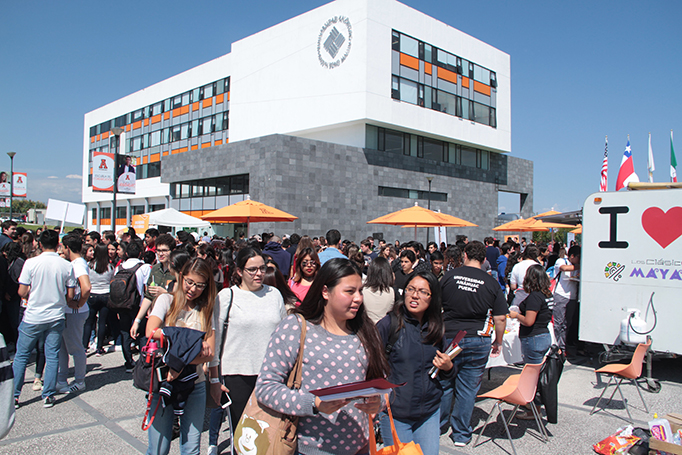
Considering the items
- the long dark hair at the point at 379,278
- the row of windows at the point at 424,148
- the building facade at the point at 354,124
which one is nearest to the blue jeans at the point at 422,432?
the long dark hair at the point at 379,278

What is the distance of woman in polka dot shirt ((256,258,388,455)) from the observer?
2.15m

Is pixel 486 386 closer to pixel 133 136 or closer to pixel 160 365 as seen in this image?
pixel 160 365

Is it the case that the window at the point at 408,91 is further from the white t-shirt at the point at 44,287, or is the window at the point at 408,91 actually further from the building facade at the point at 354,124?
the white t-shirt at the point at 44,287

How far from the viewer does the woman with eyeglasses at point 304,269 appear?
17.5 feet

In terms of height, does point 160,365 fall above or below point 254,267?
below

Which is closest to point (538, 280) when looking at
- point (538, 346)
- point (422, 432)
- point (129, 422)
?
point (538, 346)

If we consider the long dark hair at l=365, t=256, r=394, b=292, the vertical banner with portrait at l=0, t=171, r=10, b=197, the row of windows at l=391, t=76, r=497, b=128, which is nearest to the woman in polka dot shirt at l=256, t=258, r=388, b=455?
the long dark hair at l=365, t=256, r=394, b=292

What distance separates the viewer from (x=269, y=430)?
2.19m

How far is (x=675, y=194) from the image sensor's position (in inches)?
252

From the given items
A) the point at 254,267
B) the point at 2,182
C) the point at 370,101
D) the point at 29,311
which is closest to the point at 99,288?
the point at 29,311

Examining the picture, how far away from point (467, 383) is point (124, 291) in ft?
15.9

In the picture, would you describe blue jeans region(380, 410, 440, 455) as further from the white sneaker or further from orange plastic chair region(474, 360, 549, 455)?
the white sneaker

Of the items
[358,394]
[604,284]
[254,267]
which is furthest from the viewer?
[604,284]

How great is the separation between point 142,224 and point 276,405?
664 inches
